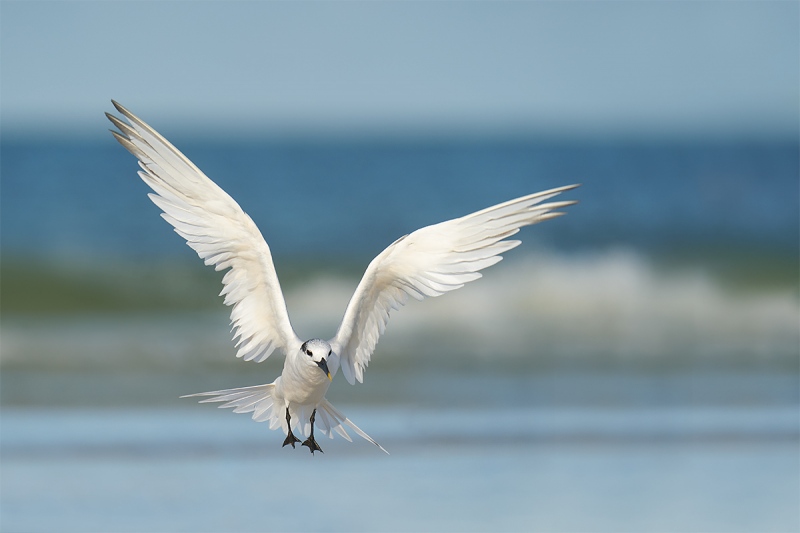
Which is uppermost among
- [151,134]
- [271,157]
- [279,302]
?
[271,157]

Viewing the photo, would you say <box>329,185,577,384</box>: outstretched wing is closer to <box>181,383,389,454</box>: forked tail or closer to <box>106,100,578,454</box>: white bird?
<box>106,100,578,454</box>: white bird

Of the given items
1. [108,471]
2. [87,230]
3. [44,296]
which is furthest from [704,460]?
[87,230]

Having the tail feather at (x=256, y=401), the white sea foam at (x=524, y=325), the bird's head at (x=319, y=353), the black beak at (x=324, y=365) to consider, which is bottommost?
the tail feather at (x=256, y=401)

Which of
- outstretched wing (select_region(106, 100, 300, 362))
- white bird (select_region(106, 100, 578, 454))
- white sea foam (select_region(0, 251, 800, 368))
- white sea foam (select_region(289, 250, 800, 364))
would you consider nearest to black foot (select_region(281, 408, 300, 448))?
white bird (select_region(106, 100, 578, 454))

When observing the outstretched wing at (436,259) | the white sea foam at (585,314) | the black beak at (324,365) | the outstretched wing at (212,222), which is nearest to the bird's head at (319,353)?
the black beak at (324,365)

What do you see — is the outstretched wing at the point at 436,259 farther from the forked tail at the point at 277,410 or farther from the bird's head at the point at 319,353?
the forked tail at the point at 277,410

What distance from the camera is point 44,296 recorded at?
42.7ft

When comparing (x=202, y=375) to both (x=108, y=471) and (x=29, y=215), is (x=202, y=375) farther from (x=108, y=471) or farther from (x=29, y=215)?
(x=29, y=215)

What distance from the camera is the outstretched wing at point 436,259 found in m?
5.77

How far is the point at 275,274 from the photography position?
6.13 metres

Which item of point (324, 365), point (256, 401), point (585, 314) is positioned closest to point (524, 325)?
point (585, 314)

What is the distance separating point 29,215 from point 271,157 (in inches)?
173

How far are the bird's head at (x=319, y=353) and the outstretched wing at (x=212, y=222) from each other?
0.35 meters

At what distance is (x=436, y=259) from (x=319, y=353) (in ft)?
2.34
